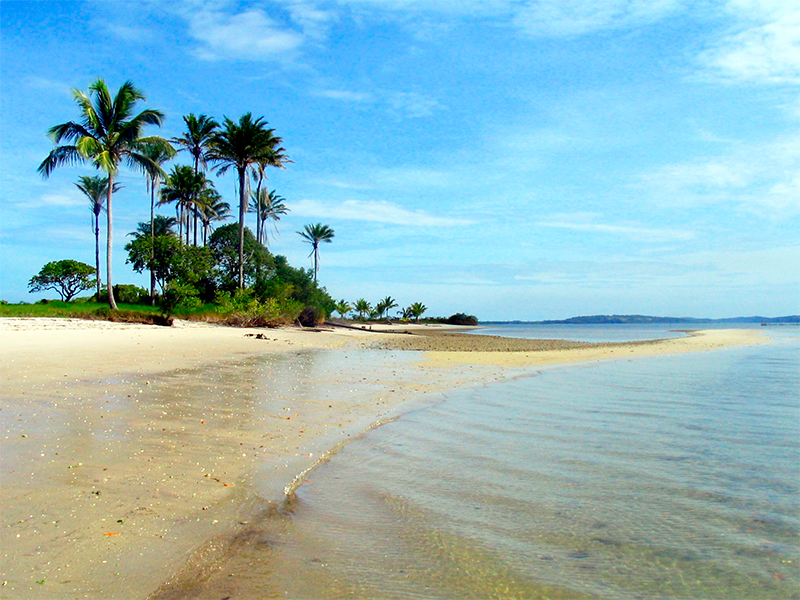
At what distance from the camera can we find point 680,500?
4.50m

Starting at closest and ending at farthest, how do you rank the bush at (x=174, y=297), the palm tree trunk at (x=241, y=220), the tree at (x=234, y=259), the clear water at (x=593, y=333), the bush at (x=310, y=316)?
the bush at (x=174, y=297) → the palm tree trunk at (x=241, y=220) → the tree at (x=234, y=259) → the bush at (x=310, y=316) → the clear water at (x=593, y=333)

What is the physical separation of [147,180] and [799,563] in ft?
129

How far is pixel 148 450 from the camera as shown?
205 inches

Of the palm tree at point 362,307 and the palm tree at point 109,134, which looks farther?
the palm tree at point 362,307

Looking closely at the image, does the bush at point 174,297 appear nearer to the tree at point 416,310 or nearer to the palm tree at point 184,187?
the palm tree at point 184,187

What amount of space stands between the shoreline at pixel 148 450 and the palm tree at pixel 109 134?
61.7ft

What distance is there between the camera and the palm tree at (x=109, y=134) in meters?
28.1

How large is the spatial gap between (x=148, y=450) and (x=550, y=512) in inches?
146

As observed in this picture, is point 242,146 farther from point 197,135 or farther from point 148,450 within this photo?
point 148,450

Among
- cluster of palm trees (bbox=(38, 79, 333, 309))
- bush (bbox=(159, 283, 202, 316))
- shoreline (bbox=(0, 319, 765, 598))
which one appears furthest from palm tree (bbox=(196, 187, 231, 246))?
shoreline (bbox=(0, 319, 765, 598))

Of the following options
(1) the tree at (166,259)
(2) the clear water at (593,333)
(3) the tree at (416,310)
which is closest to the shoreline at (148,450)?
(1) the tree at (166,259)

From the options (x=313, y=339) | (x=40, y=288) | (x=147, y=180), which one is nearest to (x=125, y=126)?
(x=147, y=180)

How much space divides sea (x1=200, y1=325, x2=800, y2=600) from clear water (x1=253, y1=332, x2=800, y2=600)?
14mm

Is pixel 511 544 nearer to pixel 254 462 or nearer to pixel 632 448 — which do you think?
pixel 254 462
